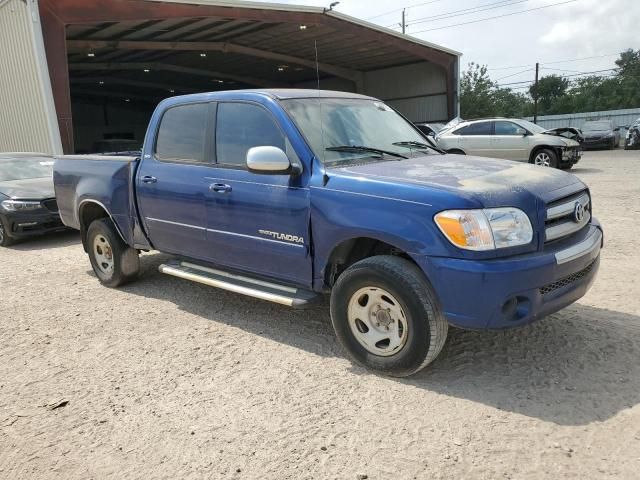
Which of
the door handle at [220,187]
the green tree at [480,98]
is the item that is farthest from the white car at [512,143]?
the green tree at [480,98]

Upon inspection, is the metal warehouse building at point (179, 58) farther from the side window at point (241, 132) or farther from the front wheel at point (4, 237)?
the front wheel at point (4, 237)

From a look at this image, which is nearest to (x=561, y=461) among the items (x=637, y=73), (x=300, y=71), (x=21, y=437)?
(x=21, y=437)

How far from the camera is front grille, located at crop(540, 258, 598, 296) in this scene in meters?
3.41

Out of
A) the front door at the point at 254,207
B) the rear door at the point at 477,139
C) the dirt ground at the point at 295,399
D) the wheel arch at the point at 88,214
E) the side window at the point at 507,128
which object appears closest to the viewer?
the dirt ground at the point at 295,399

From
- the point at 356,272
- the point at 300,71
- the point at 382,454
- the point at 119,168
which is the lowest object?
the point at 382,454

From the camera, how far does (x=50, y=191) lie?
9.26 meters

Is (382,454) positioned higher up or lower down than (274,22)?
lower down

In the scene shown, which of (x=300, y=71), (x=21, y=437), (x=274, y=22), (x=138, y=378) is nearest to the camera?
(x=21, y=437)

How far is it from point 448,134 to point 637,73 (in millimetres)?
62319

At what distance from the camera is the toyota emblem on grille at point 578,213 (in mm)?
3781

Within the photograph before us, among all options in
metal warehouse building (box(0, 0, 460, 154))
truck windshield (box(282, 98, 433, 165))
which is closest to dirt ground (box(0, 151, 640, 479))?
truck windshield (box(282, 98, 433, 165))

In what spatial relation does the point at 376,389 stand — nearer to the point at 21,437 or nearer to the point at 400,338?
the point at 400,338

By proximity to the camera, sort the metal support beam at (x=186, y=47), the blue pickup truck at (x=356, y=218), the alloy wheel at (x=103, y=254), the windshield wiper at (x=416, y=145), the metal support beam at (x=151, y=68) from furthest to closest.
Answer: the metal support beam at (x=151, y=68) < the metal support beam at (x=186, y=47) < the alloy wheel at (x=103, y=254) < the windshield wiper at (x=416, y=145) < the blue pickup truck at (x=356, y=218)

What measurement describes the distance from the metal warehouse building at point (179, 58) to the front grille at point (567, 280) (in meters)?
3.67
